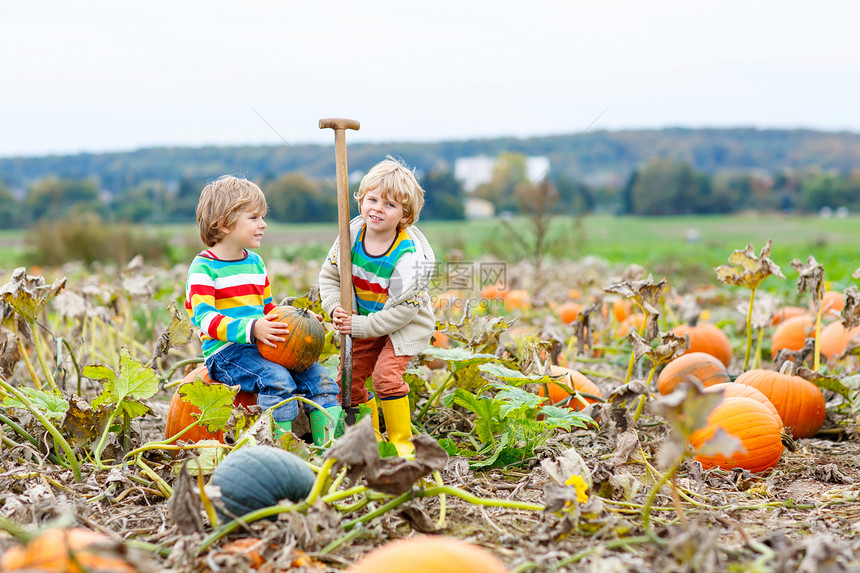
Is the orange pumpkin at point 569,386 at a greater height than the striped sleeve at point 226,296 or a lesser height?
lesser

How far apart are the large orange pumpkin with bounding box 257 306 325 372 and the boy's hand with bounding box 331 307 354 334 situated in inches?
3.2

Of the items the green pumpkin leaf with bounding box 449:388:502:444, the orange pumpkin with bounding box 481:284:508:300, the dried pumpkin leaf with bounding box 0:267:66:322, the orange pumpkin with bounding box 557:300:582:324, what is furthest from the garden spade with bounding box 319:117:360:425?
the orange pumpkin with bounding box 481:284:508:300

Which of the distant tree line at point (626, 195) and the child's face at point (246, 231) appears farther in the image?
the distant tree line at point (626, 195)

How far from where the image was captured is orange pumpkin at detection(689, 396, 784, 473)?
3072mm

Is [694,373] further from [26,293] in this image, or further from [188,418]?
[26,293]

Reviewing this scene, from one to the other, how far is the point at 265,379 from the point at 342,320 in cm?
42

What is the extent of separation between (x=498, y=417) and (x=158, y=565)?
5.07 feet

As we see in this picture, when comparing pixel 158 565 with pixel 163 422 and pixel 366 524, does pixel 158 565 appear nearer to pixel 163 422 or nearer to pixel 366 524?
pixel 366 524

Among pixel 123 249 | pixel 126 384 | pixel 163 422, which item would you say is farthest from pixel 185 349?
pixel 123 249

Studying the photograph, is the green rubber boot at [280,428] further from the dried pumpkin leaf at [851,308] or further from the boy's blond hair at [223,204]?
the dried pumpkin leaf at [851,308]

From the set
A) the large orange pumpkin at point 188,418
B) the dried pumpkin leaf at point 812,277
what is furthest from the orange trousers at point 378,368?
the dried pumpkin leaf at point 812,277

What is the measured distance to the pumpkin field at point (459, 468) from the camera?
1.90m

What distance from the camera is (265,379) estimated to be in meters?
3.12

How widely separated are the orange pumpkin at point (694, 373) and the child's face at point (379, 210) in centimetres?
179
